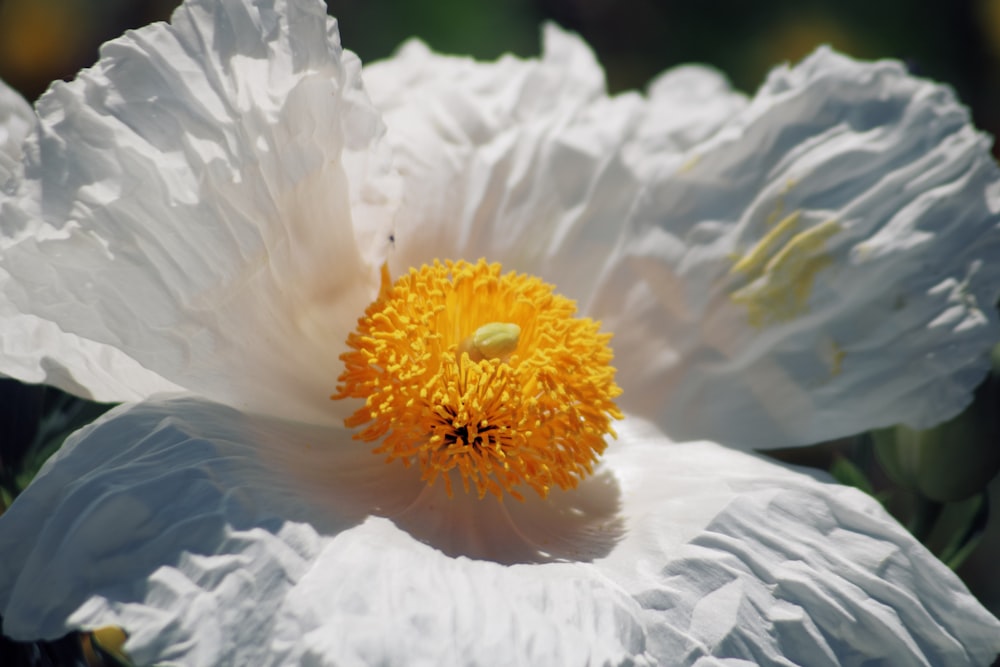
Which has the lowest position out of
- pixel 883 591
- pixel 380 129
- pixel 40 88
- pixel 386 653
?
pixel 386 653

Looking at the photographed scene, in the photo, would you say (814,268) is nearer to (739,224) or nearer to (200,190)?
(739,224)

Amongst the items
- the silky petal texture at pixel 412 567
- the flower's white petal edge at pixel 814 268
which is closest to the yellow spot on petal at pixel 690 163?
the flower's white petal edge at pixel 814 268

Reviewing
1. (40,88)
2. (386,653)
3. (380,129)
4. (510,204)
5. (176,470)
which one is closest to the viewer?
(386,653)

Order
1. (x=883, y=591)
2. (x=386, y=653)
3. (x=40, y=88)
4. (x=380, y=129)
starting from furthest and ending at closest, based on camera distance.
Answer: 1. (x=40, y=88)
2. (x=380, y=129)
3. (x=883, y=591)
4. (x=386, y=653)

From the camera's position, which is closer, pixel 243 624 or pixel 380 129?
pixel 243 624

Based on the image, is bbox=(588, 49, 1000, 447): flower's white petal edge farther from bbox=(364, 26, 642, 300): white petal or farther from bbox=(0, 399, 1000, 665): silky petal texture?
bbox=(0, 399, 1000, 665): silky petal texture

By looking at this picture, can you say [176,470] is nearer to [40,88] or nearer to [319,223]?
[319,223]

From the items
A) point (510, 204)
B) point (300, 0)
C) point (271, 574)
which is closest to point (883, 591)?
point (271, 574)
